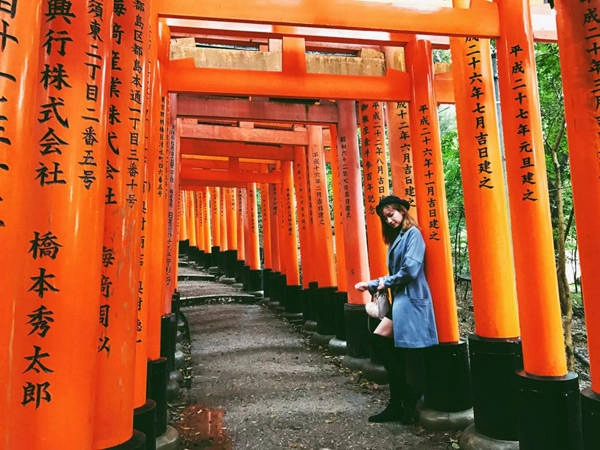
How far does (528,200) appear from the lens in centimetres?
317

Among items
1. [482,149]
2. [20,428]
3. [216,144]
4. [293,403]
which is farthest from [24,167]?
[216,144]

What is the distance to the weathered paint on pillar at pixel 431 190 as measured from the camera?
13.3 ft

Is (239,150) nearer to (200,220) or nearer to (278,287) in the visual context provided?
(278,287)

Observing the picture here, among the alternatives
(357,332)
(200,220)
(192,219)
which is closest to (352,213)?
(357,332)

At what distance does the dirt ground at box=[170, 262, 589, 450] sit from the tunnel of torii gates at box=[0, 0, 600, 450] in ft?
1.78

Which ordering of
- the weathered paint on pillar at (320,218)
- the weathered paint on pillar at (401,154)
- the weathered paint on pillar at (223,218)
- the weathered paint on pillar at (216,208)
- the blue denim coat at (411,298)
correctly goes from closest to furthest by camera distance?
the blue denim coat at (411,298), the weathered paint on pillar at (401,154), the weathered paint on pillar at (320,218), the weathered paint on pillar at (223,218), the weathered paint on pillar at (216,208)

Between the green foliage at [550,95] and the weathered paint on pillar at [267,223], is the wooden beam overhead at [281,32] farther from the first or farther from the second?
the weathered paint on pillar at [267,223]

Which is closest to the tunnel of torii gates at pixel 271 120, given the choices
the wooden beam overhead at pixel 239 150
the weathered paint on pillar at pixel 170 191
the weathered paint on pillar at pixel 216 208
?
the weathered paint on pillar at pixel 170 191

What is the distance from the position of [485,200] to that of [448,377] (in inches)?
65.2

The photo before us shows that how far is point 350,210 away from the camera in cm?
664

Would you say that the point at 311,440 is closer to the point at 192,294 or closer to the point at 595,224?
the point at 595,224

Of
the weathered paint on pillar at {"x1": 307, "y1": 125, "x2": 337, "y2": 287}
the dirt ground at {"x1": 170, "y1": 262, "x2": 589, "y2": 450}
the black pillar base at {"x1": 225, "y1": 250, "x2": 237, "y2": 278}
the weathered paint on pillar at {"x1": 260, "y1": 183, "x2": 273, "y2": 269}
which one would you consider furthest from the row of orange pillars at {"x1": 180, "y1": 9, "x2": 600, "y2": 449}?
Answer: the black pillar base at {"x1": 225, "y1": 250, "x2": 237, "y2": 278}

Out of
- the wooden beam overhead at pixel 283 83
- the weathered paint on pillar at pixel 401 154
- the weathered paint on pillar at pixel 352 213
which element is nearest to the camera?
the wooden beam overhead at pixel 283 83

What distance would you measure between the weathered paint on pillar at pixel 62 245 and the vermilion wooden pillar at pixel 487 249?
9.65 ft
